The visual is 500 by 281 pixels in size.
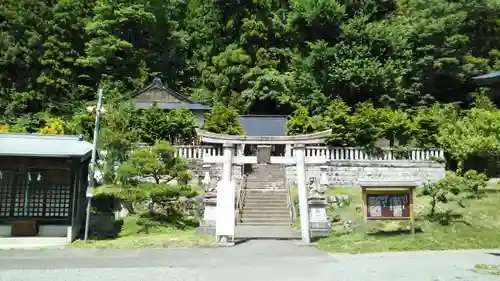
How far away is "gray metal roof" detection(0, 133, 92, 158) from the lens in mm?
14402

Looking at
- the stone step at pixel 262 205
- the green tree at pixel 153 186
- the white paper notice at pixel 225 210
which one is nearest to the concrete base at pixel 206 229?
the green tree at pixel 153 186

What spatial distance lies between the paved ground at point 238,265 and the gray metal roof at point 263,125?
59.2ft

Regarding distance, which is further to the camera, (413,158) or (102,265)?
(413,158)

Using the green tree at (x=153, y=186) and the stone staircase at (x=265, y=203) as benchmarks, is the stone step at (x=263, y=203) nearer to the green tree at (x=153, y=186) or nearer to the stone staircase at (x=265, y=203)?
the stone staircase at (x=265, y=203)

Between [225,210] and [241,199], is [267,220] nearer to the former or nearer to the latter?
[241,199]

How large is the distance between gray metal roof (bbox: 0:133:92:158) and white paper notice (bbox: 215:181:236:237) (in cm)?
480

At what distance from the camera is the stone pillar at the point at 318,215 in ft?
53.0

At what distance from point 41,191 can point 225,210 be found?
21.9ft

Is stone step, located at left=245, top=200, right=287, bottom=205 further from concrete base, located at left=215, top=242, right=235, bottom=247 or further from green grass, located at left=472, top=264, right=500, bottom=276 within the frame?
green grass, located at left=472, top=264, right=500, bottom=276

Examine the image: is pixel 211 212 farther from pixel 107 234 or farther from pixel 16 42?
pixel 16 42

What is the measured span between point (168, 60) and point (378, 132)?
2328 cm

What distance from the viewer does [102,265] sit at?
10.5 meters

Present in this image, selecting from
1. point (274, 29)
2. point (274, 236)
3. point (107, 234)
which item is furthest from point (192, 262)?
point (274, 29)

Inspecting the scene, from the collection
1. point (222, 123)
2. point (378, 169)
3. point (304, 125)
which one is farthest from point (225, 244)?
point (304, 125)
